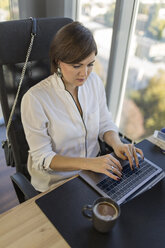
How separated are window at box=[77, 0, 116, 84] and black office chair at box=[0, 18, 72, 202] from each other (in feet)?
2.80

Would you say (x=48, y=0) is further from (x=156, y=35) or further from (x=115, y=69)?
(x=156, y=35)

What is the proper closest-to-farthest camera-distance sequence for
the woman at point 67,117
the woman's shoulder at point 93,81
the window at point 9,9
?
the woman at point 67,117
the woman's shoulder at point 93,81
the window at point 9,9

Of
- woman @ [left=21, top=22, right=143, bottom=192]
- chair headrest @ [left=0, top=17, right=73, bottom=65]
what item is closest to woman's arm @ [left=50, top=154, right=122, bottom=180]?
woman @ [left=21, top=22, right=143, bottom=192]

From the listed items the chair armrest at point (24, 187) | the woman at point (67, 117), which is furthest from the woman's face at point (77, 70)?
the chair armrest at point (24, 187)

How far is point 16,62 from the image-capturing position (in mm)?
1032

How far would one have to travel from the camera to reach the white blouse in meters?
1.00

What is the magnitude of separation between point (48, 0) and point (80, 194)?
1.90m

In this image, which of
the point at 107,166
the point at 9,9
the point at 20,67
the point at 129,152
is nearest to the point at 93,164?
the point at 107,166

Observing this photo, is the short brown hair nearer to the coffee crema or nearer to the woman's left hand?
the woman's left hand

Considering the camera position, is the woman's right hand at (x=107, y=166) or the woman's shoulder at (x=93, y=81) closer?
the woman's right hand at (x=107, y=166)

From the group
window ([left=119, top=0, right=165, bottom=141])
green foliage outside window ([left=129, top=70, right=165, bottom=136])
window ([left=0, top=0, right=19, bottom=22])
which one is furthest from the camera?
window ([left=0, top=0, right=19, bottom=22])

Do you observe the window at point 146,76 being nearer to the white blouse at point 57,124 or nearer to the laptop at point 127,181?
the white blouse at point 57,124

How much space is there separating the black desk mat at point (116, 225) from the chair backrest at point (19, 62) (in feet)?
1.26

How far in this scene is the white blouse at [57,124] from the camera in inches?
39.2
